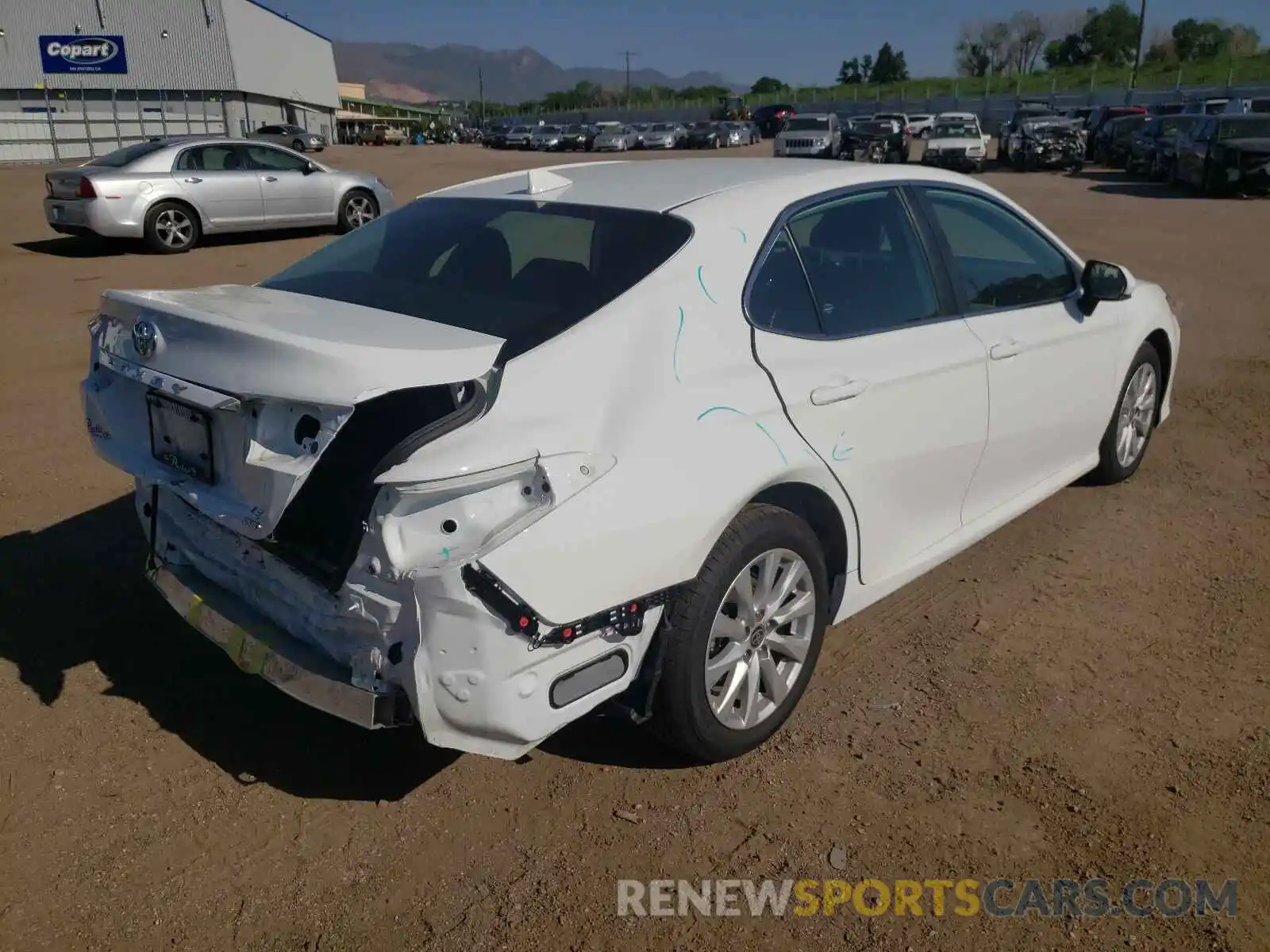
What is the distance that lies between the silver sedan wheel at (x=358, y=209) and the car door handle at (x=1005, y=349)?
12.9 metres

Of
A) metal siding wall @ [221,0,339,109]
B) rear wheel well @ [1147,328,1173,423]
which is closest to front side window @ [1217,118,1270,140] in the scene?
rear wheel well @ [1147,328,1173,423]

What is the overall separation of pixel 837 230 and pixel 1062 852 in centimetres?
Result: 208

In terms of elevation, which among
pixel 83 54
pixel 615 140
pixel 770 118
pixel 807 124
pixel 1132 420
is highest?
pixel 83 54

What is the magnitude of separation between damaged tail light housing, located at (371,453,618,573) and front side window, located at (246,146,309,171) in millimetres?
13561

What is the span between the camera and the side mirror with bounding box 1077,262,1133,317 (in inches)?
174

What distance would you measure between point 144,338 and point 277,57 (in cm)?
6354

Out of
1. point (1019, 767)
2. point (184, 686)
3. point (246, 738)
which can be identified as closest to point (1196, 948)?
point (1019, 767)

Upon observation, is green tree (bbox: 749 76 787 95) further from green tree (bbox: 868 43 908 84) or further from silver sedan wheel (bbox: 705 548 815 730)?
silver sedan wheel (bbox: 705 548 815 730)

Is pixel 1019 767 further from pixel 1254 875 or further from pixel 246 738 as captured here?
pixel 246 738

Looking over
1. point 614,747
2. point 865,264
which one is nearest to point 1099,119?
point 865,264

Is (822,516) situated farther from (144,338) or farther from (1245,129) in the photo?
(1245,129)

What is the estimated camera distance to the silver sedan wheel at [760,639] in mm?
2959

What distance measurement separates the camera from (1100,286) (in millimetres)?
4422

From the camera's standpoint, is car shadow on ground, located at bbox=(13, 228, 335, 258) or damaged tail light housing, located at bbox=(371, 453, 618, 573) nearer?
damaged tail light housing, located at bbox=(371, 453, 618, 573)
